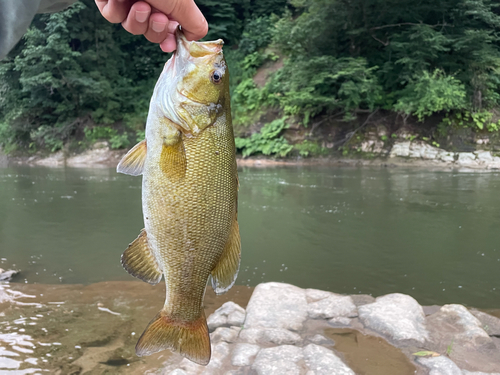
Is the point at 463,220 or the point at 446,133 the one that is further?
the point at 446,133

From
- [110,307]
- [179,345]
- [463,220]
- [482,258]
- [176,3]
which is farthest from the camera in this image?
[463,220]

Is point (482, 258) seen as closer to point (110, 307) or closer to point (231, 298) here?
point (231, 298)

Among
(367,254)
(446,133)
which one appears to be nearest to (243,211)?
(367,254)

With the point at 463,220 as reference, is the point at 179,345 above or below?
above

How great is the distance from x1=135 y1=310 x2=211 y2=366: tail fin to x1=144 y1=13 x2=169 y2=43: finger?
4.15ft

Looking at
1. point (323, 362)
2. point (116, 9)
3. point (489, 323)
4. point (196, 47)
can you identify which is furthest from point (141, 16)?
point (489, 323)

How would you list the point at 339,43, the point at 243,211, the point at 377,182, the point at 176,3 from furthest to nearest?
the point at 339,43 → the point at 377,182 → the point at 243,211 → the point at 176,3

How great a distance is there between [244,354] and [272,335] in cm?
44

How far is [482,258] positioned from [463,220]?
2.20 meters

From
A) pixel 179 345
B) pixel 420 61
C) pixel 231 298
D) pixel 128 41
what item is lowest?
pixel 231 298

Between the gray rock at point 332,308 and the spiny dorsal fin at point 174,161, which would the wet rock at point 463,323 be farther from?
the spiny dorsal fin at point 174,161

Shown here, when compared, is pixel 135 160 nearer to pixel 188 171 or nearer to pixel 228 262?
pixel 188 171

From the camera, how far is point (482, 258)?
635 centimetres

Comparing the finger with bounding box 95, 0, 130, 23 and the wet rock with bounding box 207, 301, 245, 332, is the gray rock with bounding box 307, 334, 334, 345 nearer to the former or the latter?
the wet rock with bounding box 207, 301, 245, 332
